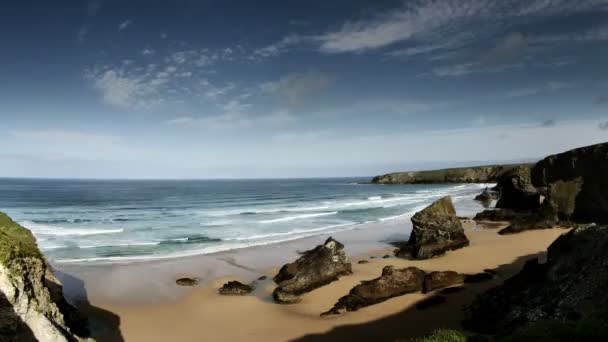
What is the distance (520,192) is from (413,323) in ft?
115

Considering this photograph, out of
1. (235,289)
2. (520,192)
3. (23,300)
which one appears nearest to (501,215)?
(520,192)

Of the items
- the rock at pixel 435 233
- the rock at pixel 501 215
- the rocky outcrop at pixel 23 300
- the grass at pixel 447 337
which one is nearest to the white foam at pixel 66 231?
the rock at pixel 435 233

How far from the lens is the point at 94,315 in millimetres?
17328

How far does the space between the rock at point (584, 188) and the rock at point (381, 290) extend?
21907 millimetres

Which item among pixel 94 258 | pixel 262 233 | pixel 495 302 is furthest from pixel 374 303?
pixel 262 233

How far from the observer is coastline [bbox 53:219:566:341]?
1491cm

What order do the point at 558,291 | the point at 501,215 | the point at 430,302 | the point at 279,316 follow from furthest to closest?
the point at 501,215 < the point at 279,316 < the point at 430,302 < the point at 558,291

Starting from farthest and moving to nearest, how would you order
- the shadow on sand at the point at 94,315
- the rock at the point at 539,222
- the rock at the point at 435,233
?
the rock at the point at 539,222 → the rock at the point at 435,233 → the shadow on sand at the point at 94,315

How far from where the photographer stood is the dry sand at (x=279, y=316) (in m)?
14.6

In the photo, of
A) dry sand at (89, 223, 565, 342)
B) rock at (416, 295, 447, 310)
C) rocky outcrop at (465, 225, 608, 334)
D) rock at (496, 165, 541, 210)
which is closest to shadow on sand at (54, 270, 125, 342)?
dry sand at (89, 223, 565, 342)

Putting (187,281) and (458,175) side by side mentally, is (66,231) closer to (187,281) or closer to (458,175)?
(187,281)

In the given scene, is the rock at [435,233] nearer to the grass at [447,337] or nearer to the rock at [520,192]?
the grass at [447,337]

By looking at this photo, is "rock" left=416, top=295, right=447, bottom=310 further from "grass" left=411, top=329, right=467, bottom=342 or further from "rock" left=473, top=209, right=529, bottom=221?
"rock" left=473, top=209, right=529, bottom=221

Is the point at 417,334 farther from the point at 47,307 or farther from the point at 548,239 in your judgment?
the point at 548,239
